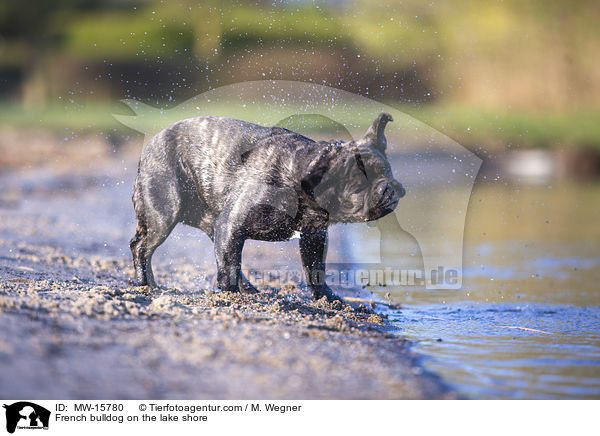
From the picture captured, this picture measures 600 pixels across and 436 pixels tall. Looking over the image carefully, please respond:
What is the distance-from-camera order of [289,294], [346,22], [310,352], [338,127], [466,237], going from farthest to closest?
1. [346,22]
2. [466,237]
3. [338,127]
4. [289,294]
5. [310,352]

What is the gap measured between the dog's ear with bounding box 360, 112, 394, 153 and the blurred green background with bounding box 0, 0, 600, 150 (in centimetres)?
1216

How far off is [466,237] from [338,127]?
11.1ft

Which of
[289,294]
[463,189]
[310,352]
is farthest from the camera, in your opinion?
[463,189]

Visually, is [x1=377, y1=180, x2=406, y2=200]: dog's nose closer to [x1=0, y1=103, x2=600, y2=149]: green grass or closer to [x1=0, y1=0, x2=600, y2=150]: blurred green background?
[x1=0, y1=0, x2=600, y2=150]: blurred green background

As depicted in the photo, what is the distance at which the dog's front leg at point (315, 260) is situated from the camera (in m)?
5.28

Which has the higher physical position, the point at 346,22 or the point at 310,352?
the point at 346,22

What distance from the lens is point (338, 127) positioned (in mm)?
7156

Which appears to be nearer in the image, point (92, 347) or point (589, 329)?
point (92, 347)

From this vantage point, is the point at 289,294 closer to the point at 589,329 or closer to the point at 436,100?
the point at 589,329

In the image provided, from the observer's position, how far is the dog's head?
4641mm
